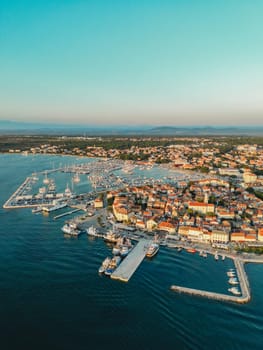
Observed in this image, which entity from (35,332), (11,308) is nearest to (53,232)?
(11,308)

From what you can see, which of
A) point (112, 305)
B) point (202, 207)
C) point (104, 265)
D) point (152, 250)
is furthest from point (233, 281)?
point (202, 207)

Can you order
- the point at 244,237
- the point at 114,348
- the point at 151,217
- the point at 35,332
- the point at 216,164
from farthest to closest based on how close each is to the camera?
the point at 216,164, the point at 151,217, the point at 244,237, the point at 35,332, the point at 114,348

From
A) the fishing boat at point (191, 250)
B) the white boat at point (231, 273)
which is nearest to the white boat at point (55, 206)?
the fishing boat at point (191, 250)

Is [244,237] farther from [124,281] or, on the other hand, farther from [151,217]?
[124,281]

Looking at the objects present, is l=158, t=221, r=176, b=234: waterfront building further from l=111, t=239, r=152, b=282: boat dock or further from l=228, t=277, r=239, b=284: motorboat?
l=228, t=277, r=239, b=284: motorboat

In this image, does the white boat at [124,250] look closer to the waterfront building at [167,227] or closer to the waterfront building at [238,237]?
the waterfront building at [167,227]

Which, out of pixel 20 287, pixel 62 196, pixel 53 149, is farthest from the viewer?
pixel 53 149
